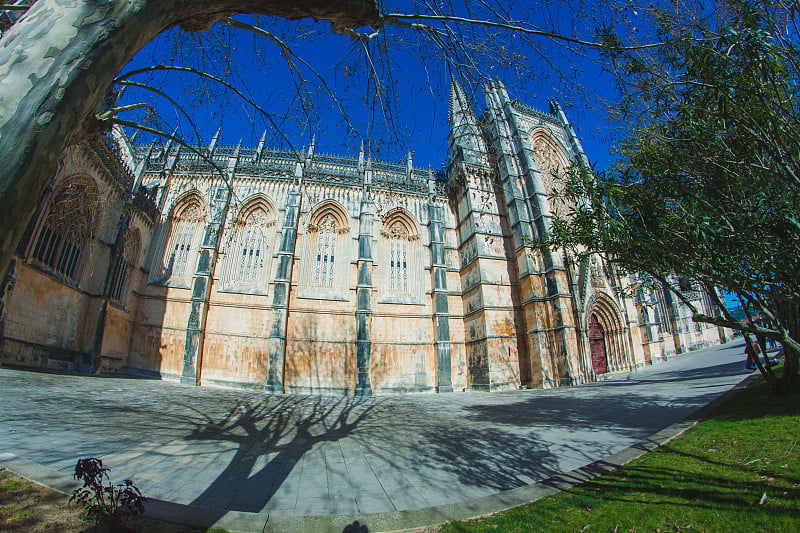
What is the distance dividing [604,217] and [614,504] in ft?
14.2

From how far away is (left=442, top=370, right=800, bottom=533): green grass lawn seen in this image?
2471 millimetres

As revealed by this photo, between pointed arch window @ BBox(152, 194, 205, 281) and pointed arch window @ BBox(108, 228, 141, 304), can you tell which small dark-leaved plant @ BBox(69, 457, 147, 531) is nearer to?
pointed arch window @ BBox(108, 228, 141, 304)

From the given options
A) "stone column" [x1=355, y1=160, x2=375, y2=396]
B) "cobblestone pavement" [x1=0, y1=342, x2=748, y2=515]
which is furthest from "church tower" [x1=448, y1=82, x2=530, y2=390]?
"cobblestone pavement" [x1=0, y1=342, x2=748, y2=515]

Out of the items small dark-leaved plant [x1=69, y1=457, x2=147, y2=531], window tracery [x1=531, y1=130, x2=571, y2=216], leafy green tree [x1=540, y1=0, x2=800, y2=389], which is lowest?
small dark-leaved plant [x1=69, y1=457, x2=147, y2=531]

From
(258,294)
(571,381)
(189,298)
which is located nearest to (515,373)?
(571,381)

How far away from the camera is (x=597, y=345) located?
16.4m

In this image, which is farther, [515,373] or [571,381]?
[515,373]

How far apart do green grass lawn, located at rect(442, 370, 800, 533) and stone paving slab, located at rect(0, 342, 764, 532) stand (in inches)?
14.6

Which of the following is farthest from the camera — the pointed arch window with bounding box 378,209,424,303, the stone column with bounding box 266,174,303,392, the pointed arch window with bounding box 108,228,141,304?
the pointed arch window with bounding box 378,209,424,303

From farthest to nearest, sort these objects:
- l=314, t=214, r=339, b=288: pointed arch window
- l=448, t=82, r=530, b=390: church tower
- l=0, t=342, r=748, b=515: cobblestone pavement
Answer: l=314, t=214, r=339, b=288: pointed arch window, l=448, t=82, r=530, b=390: church tower, l=0, t=342, r=748, b=515: cobblestone pavement

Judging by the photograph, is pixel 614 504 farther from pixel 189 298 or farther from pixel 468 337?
pixel 189 298

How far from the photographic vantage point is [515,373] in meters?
14.6

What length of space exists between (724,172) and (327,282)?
570 inches

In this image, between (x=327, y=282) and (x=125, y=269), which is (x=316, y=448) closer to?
(x=327, y=282)
